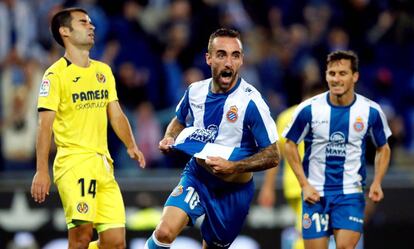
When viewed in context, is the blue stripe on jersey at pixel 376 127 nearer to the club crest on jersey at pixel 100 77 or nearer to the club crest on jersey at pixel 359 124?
the club crest on jersey at pixel 359 124

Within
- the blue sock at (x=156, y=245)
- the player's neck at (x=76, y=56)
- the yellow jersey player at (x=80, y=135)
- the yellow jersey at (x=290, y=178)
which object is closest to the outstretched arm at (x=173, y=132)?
the yellow jersey player at (x=80, y=135)

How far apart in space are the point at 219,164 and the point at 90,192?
1311 mm

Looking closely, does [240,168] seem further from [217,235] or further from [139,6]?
[139,6]

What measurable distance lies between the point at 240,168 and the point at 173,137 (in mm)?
910

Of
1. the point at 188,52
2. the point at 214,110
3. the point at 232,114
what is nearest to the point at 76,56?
the point at 214,110

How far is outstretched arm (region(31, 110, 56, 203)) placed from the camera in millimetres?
8891

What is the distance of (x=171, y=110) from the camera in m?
14.8

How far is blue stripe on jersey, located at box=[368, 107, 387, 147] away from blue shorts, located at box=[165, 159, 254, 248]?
145 cm

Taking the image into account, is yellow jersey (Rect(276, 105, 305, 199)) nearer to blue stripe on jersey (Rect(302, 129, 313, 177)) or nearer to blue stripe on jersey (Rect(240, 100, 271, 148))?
blue stripe on jersey (Rect(302, 129, 313, 177))

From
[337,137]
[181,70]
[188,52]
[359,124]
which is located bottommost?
[337,137]

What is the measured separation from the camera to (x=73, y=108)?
9.18 metres

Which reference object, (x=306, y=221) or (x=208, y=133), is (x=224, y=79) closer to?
(x=208, y=133)

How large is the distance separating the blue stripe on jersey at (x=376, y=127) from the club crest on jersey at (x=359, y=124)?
3.5 inches

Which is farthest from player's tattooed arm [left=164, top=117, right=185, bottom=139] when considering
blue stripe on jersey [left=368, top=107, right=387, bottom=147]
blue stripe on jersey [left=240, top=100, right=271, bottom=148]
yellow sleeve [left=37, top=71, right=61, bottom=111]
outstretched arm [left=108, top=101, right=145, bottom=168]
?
blue stripe on jersey [left=368, top=107, right=387, bottom=147]
